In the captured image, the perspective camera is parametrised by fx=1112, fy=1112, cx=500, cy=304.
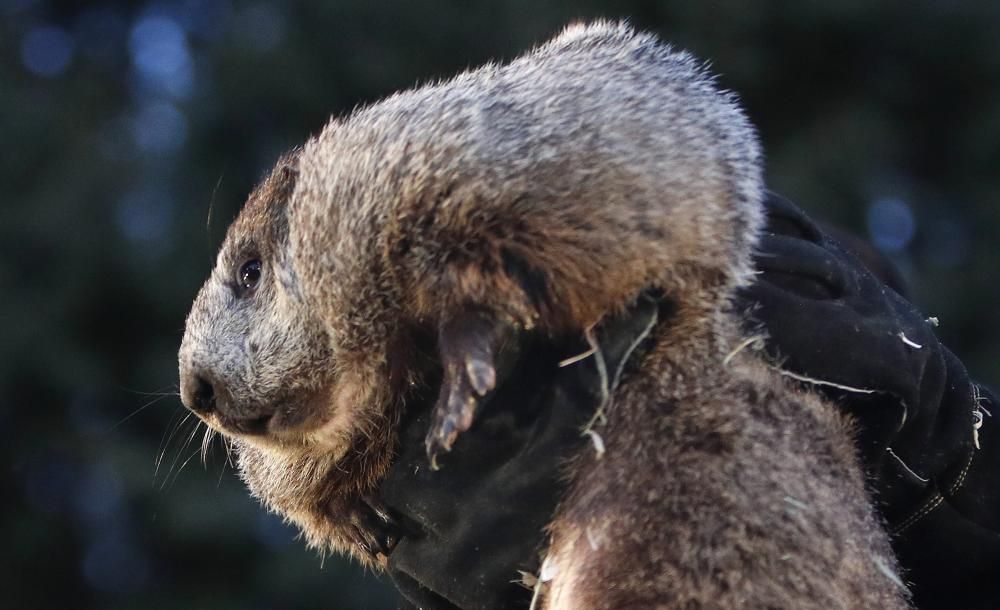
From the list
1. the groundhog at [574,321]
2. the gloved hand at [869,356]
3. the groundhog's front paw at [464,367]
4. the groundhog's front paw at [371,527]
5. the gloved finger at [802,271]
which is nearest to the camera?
the groundhog at [574,321]

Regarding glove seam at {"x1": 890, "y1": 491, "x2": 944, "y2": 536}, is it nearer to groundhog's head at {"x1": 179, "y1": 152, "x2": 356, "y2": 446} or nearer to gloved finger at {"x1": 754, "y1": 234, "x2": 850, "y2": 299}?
gloved finger at {"x1": 754, "y1": 234, "x2": 850, "y2": 299}

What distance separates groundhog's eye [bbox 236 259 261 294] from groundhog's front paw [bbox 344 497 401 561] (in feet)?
2.00

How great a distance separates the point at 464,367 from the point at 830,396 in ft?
2.69

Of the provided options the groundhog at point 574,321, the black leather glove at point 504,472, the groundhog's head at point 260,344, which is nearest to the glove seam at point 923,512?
the groundhog at point 574,321

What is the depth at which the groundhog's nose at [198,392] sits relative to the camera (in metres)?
2.74

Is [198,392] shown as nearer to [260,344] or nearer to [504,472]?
[260,344]

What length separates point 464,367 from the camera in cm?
223

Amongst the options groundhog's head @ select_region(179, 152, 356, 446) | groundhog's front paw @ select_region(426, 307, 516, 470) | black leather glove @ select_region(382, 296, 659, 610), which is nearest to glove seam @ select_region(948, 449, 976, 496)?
black leather glove @ select_region(382, 296, 659, 610)

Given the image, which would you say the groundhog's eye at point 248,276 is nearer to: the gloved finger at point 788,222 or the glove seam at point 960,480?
the gloved finger at point 788,222

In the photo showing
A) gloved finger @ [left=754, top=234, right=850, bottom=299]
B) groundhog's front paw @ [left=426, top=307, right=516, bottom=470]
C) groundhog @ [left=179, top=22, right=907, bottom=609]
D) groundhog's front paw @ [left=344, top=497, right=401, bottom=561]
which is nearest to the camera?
groundhog @ [left=179, top=22, right=907, bottom=609]

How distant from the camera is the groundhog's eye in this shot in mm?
2850

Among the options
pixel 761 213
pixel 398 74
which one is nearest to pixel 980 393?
pixel 761 213

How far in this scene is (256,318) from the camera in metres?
2.75

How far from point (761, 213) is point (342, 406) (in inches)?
42.1
